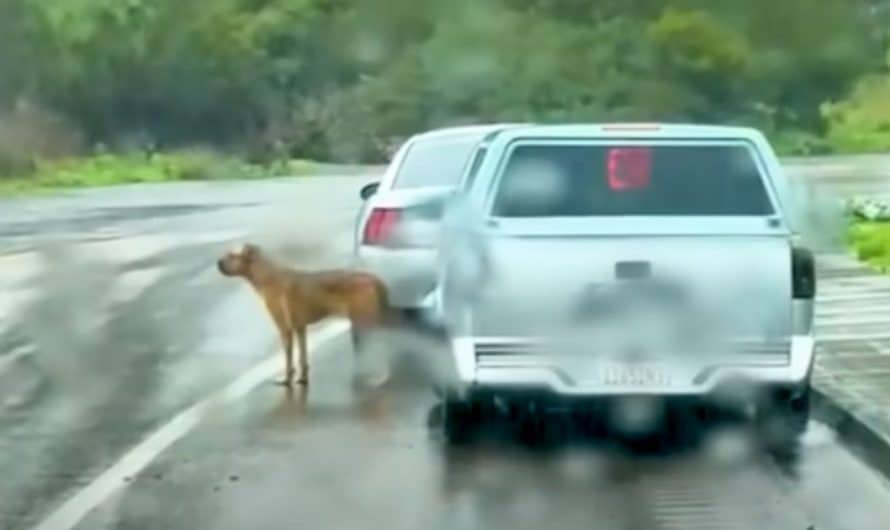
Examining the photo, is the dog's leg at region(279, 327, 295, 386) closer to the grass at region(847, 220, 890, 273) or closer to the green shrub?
the grass at region(847, 220, 890, 273)

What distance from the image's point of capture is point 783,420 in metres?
11.5

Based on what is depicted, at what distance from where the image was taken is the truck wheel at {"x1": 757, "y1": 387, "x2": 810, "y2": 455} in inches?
429

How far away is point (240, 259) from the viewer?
13.5 metres

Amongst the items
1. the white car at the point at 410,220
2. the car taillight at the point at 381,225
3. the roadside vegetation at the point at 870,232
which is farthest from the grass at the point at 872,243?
the car taillight at the point at 381,225

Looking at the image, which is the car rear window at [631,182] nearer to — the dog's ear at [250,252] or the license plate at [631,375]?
the license plate at [631,375]

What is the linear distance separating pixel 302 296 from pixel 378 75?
1017cm

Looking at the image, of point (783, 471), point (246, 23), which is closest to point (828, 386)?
point (783, 471)

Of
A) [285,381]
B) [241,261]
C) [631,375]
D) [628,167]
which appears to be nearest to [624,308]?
[631,375]

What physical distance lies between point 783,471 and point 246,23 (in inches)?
605

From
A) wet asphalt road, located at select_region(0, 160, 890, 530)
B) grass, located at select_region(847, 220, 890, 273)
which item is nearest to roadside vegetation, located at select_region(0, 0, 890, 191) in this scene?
grass, located at select_region(847, 220, 890, 273)

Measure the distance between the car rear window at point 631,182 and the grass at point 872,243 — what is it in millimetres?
9419

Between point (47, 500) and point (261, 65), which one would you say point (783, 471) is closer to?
point (47, 500)

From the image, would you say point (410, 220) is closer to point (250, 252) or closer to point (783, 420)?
point (250, 252)

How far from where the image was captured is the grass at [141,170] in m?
32.0
